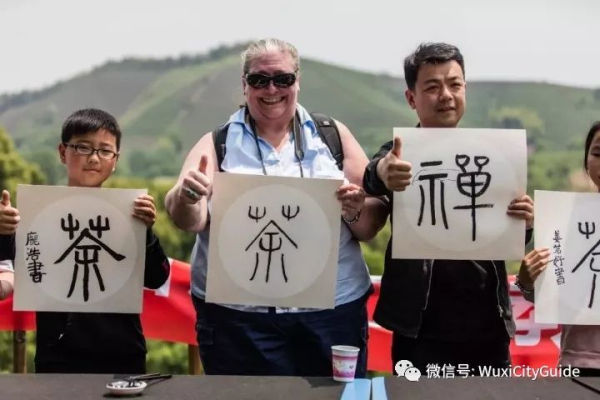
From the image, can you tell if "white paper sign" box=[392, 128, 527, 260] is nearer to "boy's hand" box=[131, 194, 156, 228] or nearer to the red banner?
"boy's hand" box=[131, 194, 156, 228]

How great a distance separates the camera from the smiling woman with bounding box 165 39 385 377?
2.76 m

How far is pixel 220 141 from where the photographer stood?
2.88m

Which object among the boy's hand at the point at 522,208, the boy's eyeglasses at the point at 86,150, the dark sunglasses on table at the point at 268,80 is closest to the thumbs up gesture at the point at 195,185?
the dark sunglasses on table at the point at 268,80

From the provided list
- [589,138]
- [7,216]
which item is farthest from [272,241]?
[589,138]

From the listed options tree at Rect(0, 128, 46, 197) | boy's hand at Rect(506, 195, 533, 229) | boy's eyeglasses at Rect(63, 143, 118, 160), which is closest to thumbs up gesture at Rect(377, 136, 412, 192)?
boy's hand at Rect(506, 195, 533, 229)

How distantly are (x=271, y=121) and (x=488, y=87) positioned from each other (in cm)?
2510

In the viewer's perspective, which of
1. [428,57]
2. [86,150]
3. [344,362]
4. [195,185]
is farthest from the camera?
[86,150]

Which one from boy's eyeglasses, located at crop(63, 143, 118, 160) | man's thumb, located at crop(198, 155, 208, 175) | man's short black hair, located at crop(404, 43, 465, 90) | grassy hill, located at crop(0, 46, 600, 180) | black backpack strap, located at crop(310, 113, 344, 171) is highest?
grassy hill, located at crop(0, 46, 600, 180)

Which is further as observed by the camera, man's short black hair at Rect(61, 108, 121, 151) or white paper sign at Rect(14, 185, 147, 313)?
man's short black hair at Rect(61, 108, 121, 151)

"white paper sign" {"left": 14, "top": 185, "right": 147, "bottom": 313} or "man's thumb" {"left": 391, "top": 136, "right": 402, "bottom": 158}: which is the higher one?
"man's thumb" {"left": 391, "top": 136, "right": 402, "bottom": 158}

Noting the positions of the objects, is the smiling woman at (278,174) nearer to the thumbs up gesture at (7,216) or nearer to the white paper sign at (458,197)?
the white paper sign at (458,197)

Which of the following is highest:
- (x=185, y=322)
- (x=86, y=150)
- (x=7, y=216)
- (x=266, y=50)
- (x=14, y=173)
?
(x=266, y=50)

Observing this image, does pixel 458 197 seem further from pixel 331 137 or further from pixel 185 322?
pixel 185 322

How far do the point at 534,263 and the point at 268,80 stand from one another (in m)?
1.12
